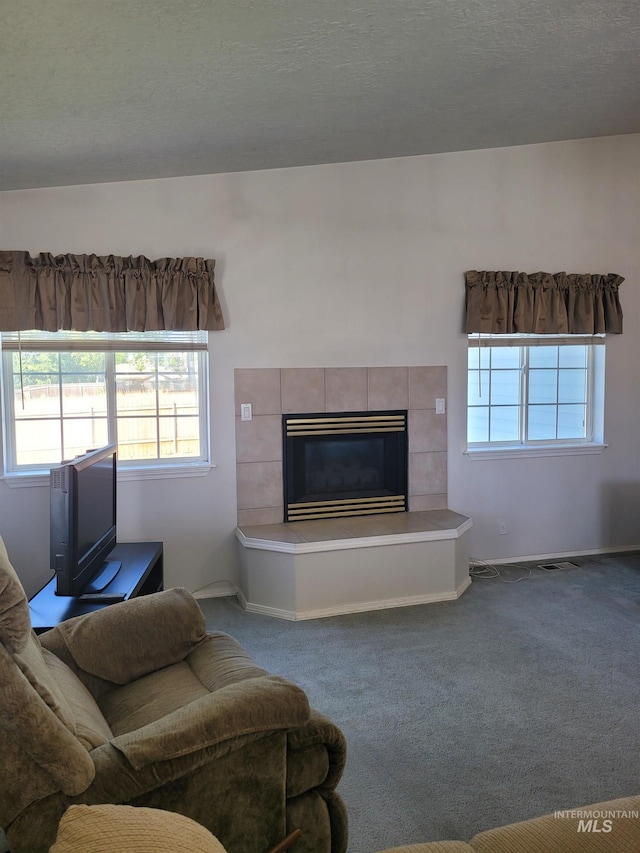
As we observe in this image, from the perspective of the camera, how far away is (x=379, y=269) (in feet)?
15.6

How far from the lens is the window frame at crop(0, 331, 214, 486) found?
416 centimetres

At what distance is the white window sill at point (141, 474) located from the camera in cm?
416

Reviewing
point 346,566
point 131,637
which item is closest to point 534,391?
point 346,566

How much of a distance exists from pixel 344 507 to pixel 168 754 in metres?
3.16

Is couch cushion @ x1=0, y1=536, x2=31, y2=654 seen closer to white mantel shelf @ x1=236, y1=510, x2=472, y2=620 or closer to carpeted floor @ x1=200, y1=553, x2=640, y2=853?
carpeted floor @ x1=200, y1=553, x2=640, y2=853

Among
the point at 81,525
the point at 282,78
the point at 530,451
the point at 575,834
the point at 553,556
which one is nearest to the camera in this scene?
the point at 575,834

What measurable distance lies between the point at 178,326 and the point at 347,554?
1.78 m

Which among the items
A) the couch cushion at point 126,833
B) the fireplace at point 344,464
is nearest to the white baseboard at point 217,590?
the fireplace at point 344,464

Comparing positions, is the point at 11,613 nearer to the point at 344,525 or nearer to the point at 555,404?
the point at 344,525

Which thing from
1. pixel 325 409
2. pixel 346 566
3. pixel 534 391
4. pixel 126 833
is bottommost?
pixel 346 566

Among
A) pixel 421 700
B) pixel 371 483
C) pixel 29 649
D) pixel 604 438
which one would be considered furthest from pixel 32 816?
pixel 604 438

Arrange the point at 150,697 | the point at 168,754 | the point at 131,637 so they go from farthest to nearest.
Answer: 1. the point at 131,637
2. the point at 150,697
3. the point at 168,754

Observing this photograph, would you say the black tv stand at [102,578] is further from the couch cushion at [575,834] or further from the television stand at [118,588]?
the couch cushion at [575,834]

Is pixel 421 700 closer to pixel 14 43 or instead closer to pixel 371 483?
pixel 371 483
